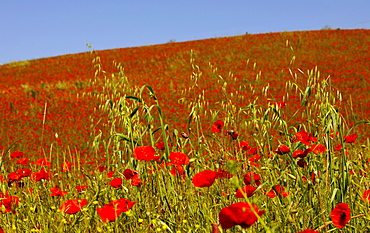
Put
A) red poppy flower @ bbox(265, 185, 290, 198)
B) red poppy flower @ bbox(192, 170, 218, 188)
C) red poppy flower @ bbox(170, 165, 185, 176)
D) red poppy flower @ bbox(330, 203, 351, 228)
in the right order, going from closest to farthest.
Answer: red poppy flower @ bbox(330, 203, 351, 228), red poppy flower @ bbox(192, 170, 218, 188), red poppy flower @ bbox(265, 185, 290, 198), red poppy flower @ bbox(170, 165, 185, 176)

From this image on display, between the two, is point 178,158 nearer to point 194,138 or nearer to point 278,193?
point 278,193

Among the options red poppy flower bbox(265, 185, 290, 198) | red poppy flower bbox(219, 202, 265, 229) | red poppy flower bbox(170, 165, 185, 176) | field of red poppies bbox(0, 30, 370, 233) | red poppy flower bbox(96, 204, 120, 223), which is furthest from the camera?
red poppy flower bbox(170, 165, 185, 176)

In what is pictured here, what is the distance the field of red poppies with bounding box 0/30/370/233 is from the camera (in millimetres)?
1805

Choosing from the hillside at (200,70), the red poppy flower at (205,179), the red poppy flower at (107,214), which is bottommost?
the red poppy flower at (107,214)

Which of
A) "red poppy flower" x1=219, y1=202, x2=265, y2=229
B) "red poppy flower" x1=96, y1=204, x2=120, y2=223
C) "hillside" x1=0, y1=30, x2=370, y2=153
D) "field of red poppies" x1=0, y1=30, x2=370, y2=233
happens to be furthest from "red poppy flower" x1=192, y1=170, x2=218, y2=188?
"hillside" x1=0, y1=30, x2=370, y2=153

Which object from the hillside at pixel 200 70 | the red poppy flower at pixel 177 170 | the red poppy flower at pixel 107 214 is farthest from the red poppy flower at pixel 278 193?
the hillside at pixel 200 70

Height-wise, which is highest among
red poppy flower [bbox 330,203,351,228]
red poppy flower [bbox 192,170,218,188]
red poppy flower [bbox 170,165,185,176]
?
red poppy flower [bbox 192,170,218,188]

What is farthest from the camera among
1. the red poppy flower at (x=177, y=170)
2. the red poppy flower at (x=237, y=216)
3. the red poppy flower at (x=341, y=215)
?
the red poppy flower at (x=177, y=170)

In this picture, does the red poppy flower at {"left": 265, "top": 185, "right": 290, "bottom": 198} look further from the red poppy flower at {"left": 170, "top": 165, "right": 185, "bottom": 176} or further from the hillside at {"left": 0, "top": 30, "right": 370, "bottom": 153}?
the hillside at {"left": 0, "top": 30, "right": 370, "bottom": 153}

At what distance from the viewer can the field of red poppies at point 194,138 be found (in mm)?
1805

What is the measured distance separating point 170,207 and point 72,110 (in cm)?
893

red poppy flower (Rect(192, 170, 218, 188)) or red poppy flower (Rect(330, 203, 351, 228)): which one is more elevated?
red poppy flower (Rect(192, 170, 218, 188))

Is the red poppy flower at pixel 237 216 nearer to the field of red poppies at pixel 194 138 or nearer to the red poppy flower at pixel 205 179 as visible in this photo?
the field of red poppies at pixel 194 138

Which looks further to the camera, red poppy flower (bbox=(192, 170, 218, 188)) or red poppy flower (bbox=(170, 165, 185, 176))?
red poppy flower (bbox=(170, 165, 185, 176))
